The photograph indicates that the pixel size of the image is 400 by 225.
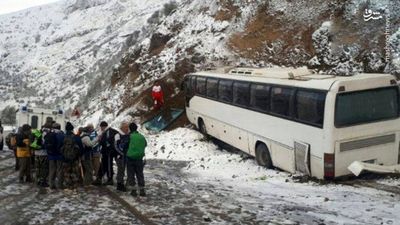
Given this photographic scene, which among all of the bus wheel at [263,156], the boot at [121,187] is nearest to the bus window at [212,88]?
the bus wheel at [263,156]

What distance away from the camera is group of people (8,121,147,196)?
11.0 meters

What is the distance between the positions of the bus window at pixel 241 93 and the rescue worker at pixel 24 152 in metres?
7.13

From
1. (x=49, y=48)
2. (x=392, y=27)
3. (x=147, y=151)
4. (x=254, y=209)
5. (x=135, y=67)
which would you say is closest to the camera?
(x=254, y=209)

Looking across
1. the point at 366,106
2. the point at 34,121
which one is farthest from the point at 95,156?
the point at 34,121

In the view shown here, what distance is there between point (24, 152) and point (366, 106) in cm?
901

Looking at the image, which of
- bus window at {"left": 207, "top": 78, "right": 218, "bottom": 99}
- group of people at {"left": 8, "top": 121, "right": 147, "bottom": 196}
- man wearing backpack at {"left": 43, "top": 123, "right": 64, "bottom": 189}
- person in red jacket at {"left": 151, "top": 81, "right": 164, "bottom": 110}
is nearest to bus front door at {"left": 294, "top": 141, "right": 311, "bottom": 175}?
group of people at {"left": 8, "top": 121, "right": 147, "bottom": 196}

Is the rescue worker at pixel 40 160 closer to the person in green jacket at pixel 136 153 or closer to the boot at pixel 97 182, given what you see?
the boot at pixel 97 182

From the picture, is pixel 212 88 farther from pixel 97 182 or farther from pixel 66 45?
pixel 66 45

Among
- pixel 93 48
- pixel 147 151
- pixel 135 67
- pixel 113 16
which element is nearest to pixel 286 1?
pixel 135 67

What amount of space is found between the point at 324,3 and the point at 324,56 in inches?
180

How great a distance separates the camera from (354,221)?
8352 millimetres

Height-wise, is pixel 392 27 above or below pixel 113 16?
below

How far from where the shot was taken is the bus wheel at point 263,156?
15.3 metres

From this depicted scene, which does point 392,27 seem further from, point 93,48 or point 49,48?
point 49,48
